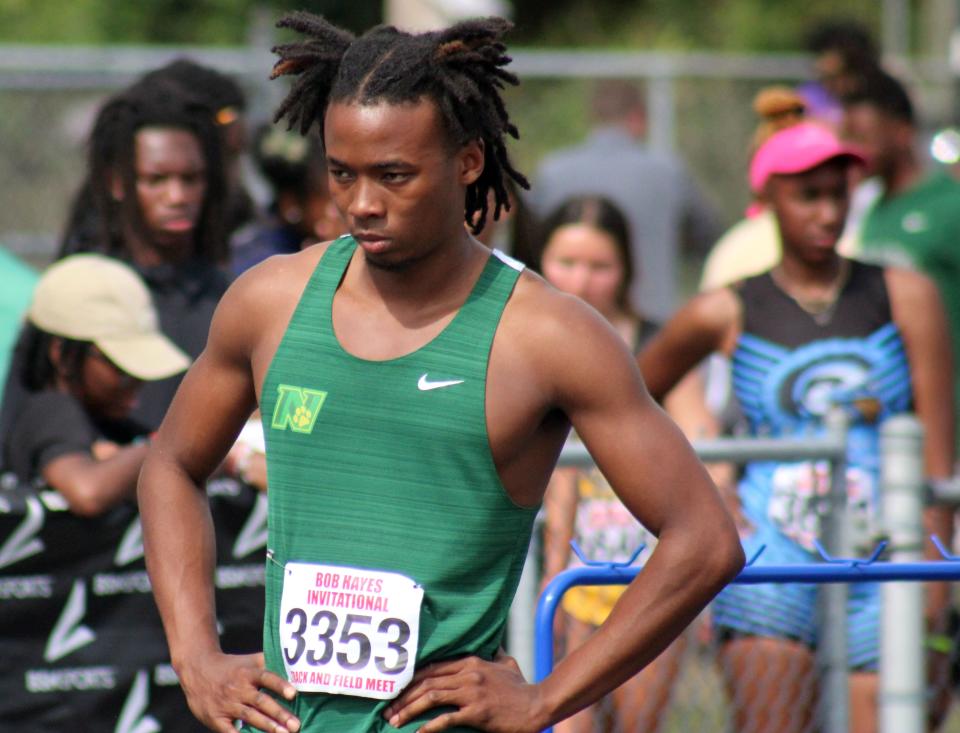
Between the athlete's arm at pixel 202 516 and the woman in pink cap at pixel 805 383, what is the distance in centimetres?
225

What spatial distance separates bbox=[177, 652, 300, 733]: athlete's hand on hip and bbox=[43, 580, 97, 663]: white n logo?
1792 mm

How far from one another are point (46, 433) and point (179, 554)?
70.7 inches

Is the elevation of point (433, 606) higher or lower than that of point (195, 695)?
higher

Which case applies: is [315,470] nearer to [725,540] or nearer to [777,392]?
[725,540]

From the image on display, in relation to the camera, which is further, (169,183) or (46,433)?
(169,183)

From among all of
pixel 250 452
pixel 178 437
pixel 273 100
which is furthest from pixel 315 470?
pixel 273 100

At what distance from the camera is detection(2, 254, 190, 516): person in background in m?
4.62

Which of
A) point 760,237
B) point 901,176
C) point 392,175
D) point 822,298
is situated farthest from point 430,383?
point 901,176

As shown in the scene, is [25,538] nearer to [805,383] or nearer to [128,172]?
[128,172]

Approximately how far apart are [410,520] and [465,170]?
1.91 ft

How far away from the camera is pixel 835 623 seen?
16.0 feet

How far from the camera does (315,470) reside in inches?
110

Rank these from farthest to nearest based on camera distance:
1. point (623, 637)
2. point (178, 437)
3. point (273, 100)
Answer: point (273, 100) < point (178, 437) < point (623, 637)

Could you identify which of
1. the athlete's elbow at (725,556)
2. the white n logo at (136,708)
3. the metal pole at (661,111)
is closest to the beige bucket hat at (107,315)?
the white n logo at (136,708)
